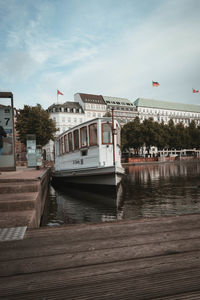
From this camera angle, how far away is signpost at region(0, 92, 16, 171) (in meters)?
9.98

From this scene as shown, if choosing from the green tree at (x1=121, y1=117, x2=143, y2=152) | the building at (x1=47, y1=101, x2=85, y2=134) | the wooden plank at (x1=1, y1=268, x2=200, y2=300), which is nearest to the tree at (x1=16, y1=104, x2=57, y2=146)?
the green tree at (x1=121, y1=117, x2=143, y2=152)

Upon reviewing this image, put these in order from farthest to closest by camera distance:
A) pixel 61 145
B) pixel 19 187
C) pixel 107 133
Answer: pixel 61 145 → pixel 107 133 → pixel 19 187

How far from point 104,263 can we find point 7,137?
931cm

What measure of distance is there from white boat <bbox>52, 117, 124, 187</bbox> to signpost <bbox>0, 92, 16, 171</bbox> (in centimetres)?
394

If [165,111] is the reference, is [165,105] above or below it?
above

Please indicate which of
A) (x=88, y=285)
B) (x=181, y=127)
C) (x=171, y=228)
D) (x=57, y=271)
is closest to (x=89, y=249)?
(x=57, y=271)

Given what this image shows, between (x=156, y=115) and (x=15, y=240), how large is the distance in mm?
102674

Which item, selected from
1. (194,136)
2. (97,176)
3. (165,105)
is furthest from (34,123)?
(165,105)

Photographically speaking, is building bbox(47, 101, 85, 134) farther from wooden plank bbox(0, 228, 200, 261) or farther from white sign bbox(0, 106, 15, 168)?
wooden plank bbox(0, 228, 200, 261)

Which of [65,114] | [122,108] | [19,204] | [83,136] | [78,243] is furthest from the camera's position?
[122,108]

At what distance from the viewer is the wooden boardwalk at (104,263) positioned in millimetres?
1403

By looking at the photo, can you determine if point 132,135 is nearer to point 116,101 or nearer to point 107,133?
point 116,101

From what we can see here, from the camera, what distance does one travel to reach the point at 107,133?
12305 millimetres

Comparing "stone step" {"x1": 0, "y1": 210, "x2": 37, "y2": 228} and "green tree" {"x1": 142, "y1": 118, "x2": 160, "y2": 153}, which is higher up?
"green tree" {"x1": 142, "y1": 118, "x2": 160, "y2": 153}
